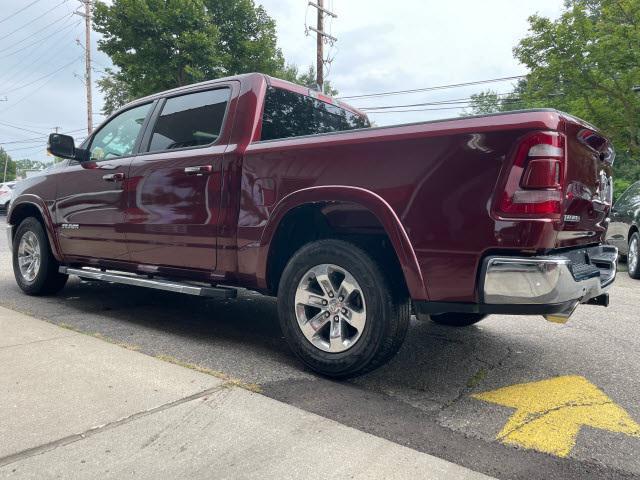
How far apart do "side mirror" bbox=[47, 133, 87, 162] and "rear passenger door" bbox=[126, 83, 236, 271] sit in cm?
96

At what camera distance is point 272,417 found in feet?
8.33

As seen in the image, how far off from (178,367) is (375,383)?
1217 mm

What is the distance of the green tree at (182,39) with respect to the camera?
1897cm

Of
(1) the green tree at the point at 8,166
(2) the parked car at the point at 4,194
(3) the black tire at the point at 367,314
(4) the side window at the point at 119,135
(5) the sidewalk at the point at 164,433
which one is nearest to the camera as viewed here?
(5) the sidewalk at the point at 164,433

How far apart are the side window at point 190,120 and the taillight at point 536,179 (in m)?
2.19

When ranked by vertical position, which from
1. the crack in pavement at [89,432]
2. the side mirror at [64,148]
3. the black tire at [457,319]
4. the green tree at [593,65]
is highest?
the green tree at [593,65]

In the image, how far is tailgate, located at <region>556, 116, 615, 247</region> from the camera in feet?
8.62

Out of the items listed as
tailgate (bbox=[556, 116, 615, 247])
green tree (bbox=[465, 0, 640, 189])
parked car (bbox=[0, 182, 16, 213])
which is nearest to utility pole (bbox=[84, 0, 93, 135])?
parked car (bbox=[0, 182, 16, 213])

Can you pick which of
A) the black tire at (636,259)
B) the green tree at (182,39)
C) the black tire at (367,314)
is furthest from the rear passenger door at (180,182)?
the green tree at (182,39)

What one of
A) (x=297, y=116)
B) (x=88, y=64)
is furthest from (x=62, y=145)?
(x=88, y=64)

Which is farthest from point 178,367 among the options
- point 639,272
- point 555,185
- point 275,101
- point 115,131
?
point 639,272

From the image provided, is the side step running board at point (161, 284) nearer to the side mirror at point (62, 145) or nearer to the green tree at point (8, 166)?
the side mirror at point (62, 145)

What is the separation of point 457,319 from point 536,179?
201 cm

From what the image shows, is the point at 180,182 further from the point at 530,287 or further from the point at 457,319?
the point at 530,287
